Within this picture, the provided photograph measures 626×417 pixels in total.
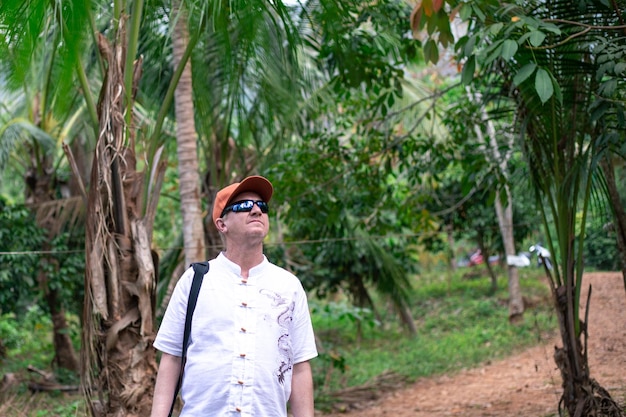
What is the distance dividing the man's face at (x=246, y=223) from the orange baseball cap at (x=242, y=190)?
1.0 inches

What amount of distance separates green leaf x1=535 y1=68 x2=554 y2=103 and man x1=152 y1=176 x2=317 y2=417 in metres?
1.51

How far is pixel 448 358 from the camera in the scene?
11.5m

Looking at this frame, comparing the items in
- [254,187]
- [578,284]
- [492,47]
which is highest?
[492,47]

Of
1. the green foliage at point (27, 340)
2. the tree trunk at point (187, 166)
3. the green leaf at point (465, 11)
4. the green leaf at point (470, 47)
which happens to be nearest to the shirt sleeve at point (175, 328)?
the green leaf at point (470, 47)

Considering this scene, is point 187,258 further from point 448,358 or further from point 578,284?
point 448,358

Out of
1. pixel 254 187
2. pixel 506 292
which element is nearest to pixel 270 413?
pixel 254 187

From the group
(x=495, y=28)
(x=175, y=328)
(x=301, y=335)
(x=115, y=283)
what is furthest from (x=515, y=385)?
(x=175, y=328)

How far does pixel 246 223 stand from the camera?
2.85 metres

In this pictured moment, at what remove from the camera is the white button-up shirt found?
8.81 ft

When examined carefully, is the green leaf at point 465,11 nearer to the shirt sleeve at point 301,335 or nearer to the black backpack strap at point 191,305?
the shirt sleeve at point 301,335

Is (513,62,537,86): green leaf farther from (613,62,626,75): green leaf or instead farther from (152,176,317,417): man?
(152,176,317,417): man

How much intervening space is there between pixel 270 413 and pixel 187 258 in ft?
15.9

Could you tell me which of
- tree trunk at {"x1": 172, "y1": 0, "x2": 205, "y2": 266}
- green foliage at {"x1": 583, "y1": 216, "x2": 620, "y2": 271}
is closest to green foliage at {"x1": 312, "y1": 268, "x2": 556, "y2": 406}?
green foliage at {"x1": 583, "y1": 216, "x2": 620, "y2": 271}

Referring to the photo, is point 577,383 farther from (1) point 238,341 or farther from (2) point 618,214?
(1) point 238,341
